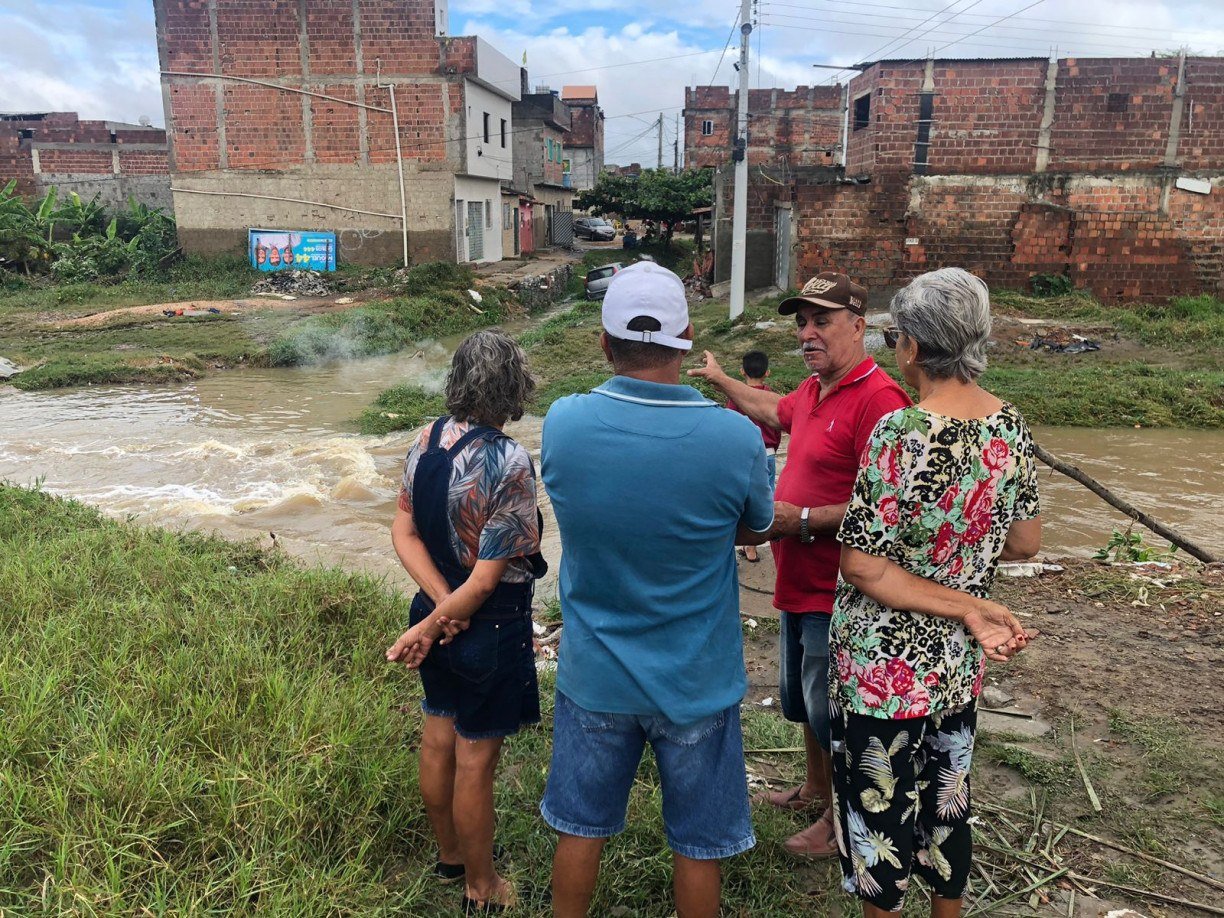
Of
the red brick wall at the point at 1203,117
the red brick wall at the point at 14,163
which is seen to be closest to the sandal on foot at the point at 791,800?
the red brick wall at the point at 1203,117

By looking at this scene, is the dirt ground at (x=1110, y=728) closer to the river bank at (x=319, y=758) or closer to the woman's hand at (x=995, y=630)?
the river bank at (x=319, y=758)

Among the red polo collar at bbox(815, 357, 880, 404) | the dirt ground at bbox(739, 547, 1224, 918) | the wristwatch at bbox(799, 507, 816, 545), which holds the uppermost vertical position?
the red polo collar at bbox(815, 357, 880, 404)

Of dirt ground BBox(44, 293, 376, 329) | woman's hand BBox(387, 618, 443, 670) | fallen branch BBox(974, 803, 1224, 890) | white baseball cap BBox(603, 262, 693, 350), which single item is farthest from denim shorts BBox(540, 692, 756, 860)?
dirt ground BBox(44, 293, 376, 329)

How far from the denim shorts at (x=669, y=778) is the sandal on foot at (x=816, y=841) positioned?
2.57ft

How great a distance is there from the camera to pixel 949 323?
2.03 m

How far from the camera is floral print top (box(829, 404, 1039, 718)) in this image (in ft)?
6.53

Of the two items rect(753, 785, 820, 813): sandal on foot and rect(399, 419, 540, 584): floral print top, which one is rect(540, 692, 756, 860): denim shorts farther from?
rect(753, 785, 820, 813): sandal on foot

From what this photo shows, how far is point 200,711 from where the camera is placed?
295cm

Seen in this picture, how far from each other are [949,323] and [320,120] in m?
23.8

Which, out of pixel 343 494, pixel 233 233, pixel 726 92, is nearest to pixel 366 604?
pixel 343 494

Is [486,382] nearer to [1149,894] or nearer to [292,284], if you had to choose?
[1149,894]

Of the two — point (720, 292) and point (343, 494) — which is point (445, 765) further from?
point (720, 292)

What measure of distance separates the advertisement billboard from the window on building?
13.6 m

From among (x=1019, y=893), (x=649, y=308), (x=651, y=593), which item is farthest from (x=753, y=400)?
(x=1019, y=893)
